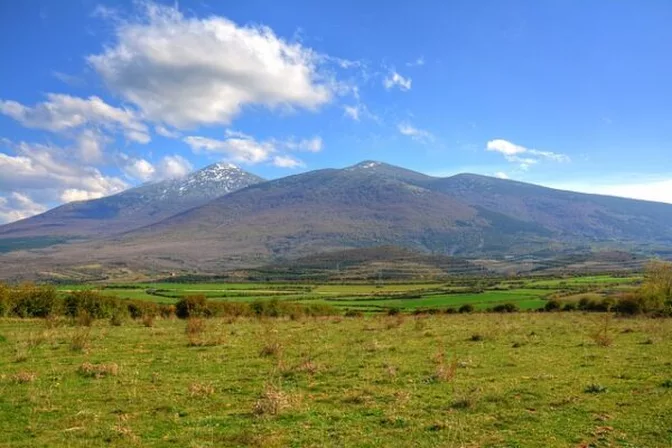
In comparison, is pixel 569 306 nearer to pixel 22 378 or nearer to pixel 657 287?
pixel 657 287

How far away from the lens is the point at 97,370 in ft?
50.6

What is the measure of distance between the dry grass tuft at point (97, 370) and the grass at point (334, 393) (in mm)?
57

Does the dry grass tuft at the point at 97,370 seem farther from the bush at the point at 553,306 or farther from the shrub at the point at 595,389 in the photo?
the bush at the point at 553,306

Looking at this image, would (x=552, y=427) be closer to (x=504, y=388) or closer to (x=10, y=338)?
(x=504, y=388)

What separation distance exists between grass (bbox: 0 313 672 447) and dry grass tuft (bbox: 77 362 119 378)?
57 millimetres

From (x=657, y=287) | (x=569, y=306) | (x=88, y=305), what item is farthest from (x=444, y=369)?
(x=569, y=306)

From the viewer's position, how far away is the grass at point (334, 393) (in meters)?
9.93

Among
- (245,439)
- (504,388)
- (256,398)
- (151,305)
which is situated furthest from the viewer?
(151,305)

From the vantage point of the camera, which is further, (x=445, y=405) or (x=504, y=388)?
(x=504, y=388)

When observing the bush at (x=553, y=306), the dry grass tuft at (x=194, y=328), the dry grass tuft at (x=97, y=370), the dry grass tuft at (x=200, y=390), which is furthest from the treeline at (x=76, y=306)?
the bush at (x=553, y=306)

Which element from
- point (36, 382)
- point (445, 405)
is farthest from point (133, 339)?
point (445, 405)

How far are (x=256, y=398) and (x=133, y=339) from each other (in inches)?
522

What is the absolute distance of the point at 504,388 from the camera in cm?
1398

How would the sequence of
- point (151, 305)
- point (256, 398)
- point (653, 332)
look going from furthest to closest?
point (151, 305) → point (653, 332) → point (256, 398)
